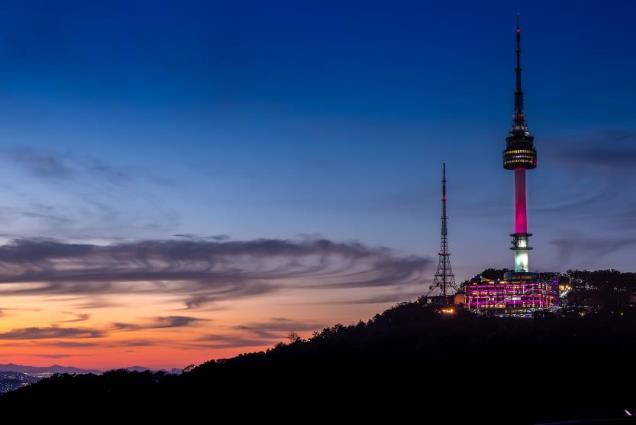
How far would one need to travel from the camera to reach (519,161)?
7343 inches

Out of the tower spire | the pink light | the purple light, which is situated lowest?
the purple light

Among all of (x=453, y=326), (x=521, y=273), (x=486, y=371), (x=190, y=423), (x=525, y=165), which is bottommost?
(x=190, y=423)

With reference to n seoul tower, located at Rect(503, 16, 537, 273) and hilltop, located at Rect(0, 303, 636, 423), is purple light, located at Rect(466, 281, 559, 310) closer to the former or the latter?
hilltop, located at Rect(0, 303, 636, 423)

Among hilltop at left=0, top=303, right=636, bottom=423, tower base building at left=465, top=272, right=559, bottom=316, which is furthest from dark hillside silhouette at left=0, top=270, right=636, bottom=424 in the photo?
tower base building at left=465, top=272, right=559, bottom=316

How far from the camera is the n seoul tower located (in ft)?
578

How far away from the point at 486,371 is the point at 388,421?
2861 centimetres

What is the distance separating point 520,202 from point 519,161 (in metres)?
10.8

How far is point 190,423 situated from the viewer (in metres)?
112

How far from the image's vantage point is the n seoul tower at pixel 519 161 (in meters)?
176

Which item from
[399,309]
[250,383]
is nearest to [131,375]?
[250,383]

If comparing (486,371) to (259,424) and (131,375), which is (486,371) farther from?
(131,375)

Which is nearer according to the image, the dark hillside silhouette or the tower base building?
the dark hillside silhouette

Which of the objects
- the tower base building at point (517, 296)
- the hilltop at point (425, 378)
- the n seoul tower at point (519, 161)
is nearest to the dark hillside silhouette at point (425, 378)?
the hilltop at point (425, 378)

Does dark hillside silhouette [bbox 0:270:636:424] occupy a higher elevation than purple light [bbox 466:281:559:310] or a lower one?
lower
